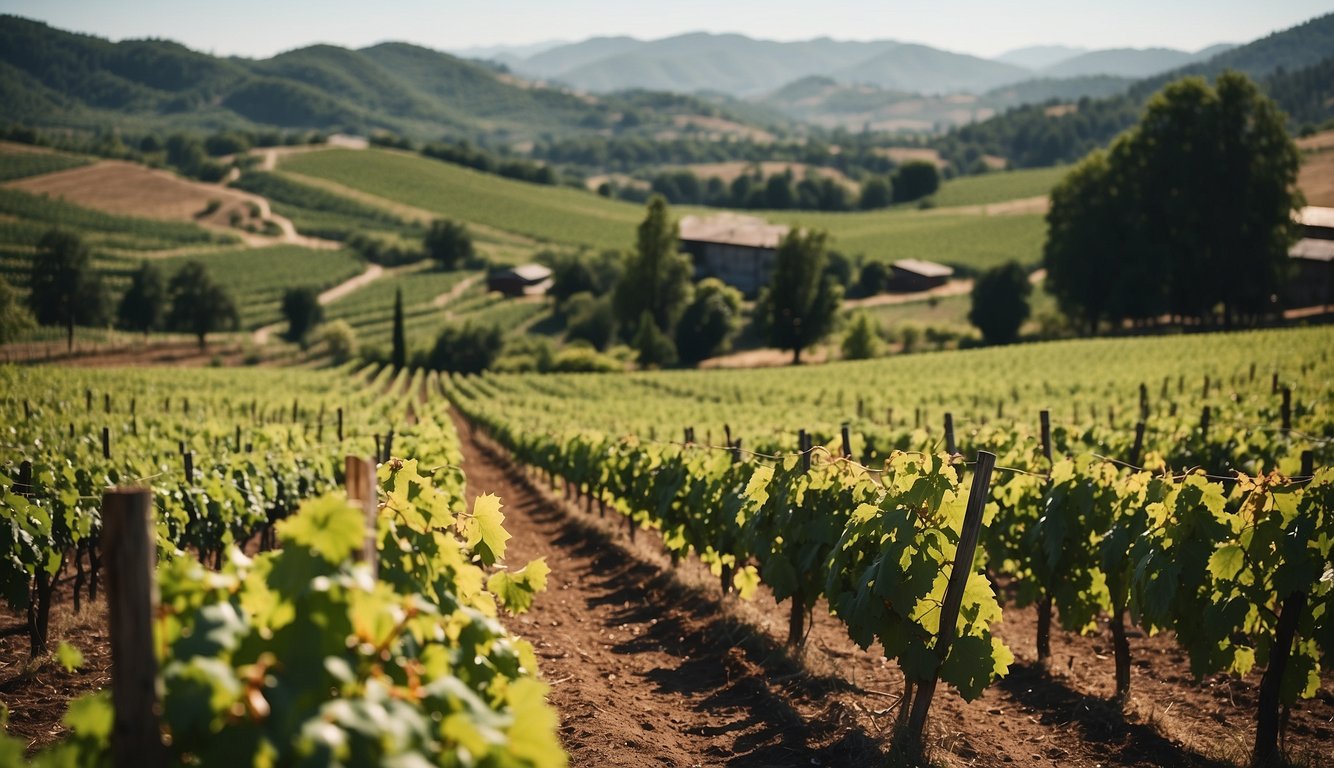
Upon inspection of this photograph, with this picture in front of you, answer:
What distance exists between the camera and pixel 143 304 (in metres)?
72.0

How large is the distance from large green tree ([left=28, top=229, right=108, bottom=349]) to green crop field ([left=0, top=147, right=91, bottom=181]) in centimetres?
5313

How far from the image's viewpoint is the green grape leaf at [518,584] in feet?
15.9

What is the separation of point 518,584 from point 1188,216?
50.4 m

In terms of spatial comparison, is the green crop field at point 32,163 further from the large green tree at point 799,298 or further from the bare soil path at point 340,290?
the large green tree at point 799,298

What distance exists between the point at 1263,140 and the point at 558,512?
44.6 metres

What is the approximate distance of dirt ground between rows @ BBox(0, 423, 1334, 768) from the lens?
6.25 metres

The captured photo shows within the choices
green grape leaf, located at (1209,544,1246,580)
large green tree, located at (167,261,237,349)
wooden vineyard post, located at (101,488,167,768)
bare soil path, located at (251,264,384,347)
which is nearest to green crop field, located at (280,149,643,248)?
bare soil path, located at (251,264,384,347)

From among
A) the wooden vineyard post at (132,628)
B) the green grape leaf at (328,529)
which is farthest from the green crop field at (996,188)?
the wooden vineyard post at (132,628)

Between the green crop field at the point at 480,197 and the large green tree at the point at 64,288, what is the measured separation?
5493cm

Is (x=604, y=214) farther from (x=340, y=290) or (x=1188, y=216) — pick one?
(x=1188, y=216)

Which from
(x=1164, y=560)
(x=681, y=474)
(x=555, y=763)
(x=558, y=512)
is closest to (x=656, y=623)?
(x=681, y=474)

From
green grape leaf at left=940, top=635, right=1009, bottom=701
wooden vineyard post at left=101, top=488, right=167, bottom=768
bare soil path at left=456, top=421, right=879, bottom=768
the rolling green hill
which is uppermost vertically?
the rolling green hill

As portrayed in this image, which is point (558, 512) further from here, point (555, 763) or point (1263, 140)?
point (1263, 140)

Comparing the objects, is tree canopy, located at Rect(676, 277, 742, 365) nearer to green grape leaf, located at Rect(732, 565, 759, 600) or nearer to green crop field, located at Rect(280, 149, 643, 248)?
green crop field, located at Rect(280, 149, 643, 248)
